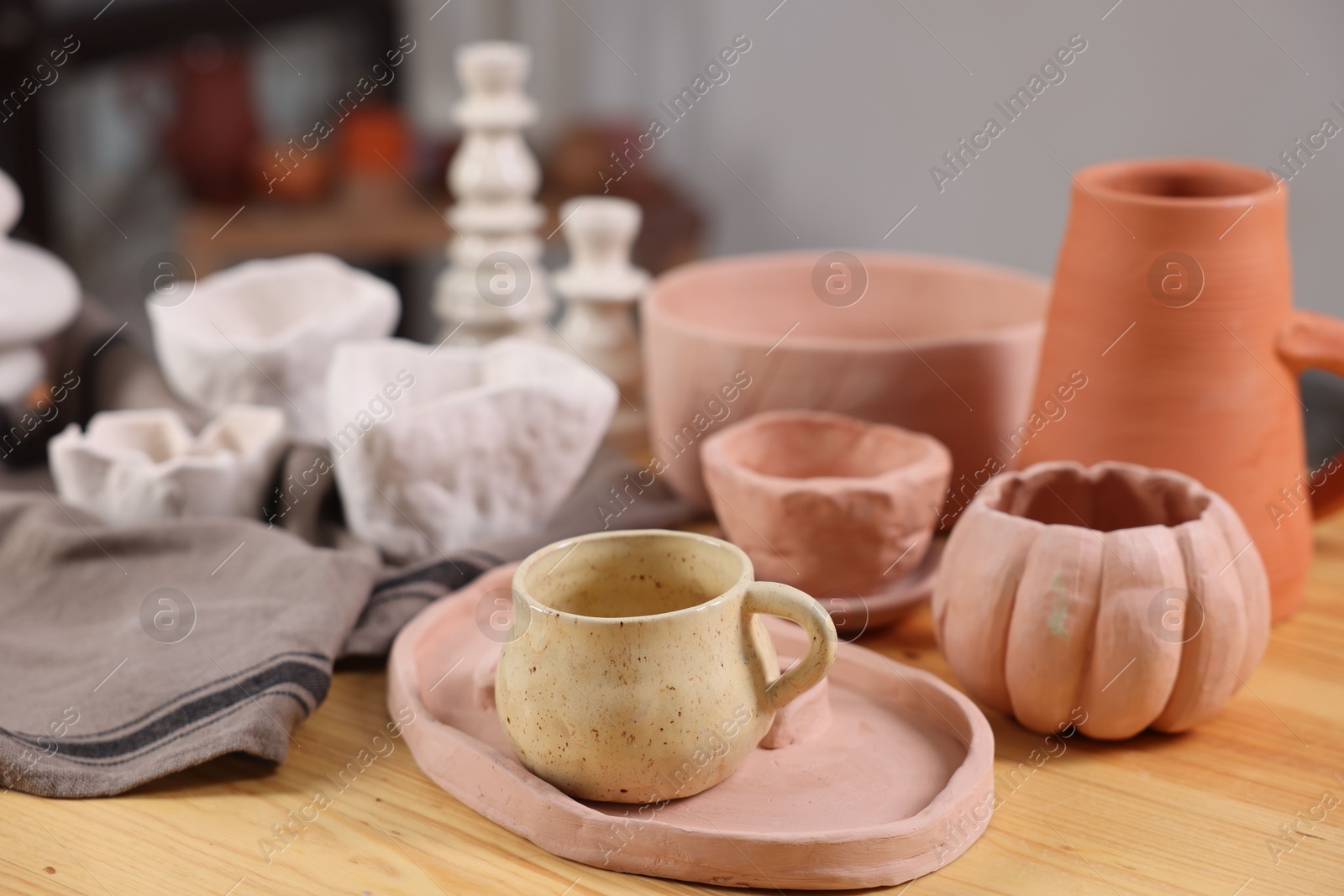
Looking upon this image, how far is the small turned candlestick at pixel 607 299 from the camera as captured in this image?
3.84 feet

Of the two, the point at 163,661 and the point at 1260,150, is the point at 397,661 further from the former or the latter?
the point at 1260,150

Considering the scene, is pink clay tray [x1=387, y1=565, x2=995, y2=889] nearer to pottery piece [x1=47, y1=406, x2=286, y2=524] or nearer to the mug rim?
the mug rim

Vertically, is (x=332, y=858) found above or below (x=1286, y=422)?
below

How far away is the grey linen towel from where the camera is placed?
673 millimetres

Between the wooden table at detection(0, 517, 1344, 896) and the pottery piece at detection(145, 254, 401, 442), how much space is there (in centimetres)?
36

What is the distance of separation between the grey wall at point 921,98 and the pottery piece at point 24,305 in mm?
1316

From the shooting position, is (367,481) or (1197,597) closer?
(1197,597)

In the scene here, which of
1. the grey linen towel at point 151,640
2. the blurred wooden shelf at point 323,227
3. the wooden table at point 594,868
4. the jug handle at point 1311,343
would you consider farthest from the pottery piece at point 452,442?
the blurred wooden shelf at point 323,227

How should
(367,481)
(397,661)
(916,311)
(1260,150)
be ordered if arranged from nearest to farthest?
(397,661), (367,481), (916,311), (1260,150)

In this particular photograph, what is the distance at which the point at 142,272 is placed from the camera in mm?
2340

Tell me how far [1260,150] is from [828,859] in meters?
1.33

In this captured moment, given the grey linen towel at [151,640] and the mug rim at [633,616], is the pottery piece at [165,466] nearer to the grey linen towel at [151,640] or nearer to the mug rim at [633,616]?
the grey linen towel at [151,640]

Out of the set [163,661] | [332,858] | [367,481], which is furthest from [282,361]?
[332,858]

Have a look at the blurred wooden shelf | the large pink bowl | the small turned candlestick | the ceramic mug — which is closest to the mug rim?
the ceramic mug
